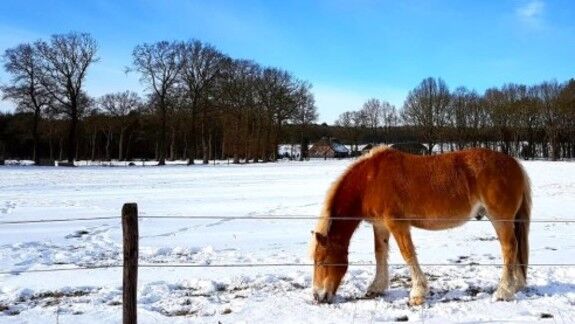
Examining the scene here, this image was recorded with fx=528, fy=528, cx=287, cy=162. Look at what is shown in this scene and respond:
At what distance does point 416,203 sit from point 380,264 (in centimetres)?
91

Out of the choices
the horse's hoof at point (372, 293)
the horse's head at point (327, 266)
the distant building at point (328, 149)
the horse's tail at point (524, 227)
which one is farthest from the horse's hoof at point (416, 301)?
the distant building at point (328, 149)

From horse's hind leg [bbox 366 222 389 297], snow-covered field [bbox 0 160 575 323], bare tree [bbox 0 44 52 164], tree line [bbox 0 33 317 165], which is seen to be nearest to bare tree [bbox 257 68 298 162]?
tree line [bbox 0 33 317 165]

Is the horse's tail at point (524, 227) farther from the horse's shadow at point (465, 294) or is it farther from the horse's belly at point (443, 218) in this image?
the horse's belly at point (443, 218)

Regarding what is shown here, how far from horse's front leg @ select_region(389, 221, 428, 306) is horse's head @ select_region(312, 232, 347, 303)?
2.21 ft

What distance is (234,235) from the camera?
10953mm

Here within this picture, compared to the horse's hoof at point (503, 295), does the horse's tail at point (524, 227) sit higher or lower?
higher

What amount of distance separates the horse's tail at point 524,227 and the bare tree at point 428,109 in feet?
233

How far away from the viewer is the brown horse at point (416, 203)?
6309mm

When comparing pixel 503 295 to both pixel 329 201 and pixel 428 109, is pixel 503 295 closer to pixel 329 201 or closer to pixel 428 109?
pixel 329 201

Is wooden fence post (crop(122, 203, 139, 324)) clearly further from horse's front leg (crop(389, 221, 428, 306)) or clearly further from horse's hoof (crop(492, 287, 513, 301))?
horse's hoof (crop(492, 287, 513, 301))

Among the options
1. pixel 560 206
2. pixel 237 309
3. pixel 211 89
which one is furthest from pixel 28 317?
pixel 211 89

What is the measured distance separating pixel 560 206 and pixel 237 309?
1297 centimetres

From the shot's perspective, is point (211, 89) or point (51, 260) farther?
point (211, 89)

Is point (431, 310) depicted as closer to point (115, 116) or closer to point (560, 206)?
point (560, 206)
